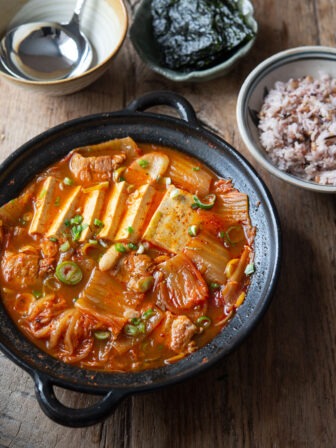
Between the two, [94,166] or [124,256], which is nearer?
[124,256]

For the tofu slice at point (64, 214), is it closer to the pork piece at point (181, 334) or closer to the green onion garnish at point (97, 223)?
the green onion garnish at point (97, 223)

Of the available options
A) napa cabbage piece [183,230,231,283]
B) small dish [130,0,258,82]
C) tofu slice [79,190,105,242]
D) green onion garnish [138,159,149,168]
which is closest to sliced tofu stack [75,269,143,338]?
tofu slice [79,190,105,242]

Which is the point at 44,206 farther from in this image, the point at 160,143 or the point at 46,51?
the point at 46,51

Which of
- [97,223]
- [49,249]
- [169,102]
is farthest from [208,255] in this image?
[169,102]

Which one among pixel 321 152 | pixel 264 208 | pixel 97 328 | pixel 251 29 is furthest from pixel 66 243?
pixel 251 29

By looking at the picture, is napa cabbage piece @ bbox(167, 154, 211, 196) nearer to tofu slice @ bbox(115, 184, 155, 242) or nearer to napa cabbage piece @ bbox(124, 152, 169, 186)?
napa cabbage piece @ bbox(124, 152, 169, 186)

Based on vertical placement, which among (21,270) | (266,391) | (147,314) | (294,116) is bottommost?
(266,391)
